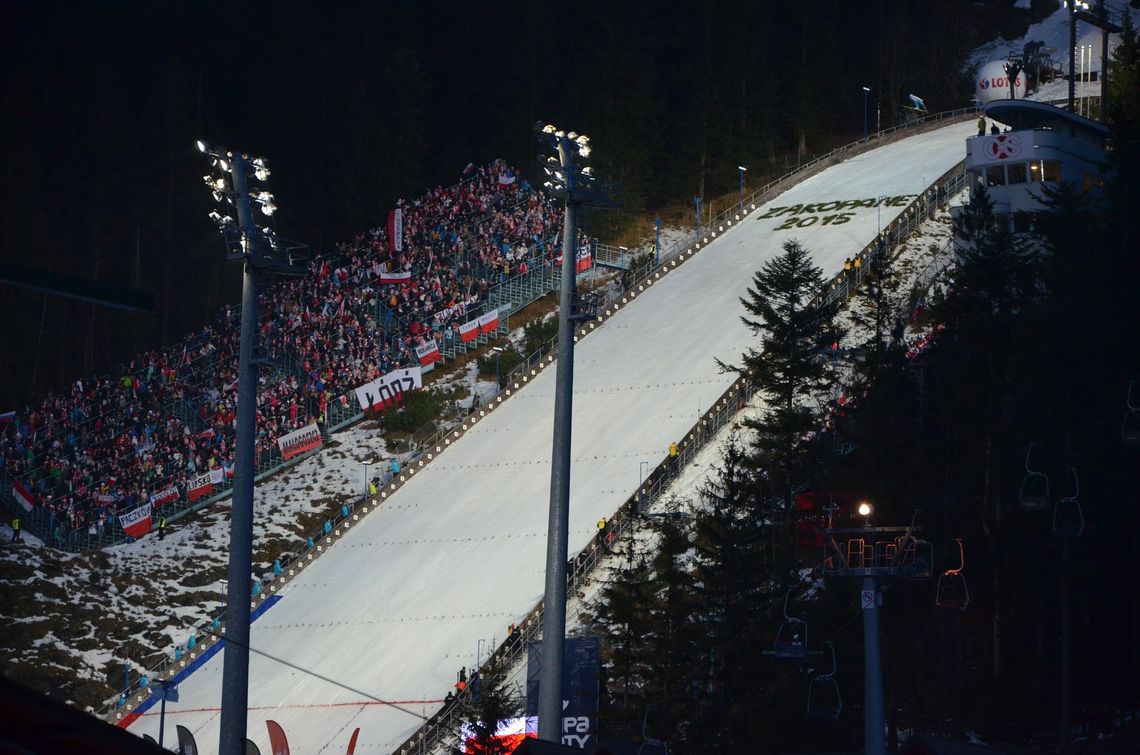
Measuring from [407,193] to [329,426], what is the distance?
71.0 feet

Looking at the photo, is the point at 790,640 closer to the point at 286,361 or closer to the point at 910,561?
the point at 910,561

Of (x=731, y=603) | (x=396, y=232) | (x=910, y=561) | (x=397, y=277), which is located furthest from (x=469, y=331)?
(x=910, y=561)

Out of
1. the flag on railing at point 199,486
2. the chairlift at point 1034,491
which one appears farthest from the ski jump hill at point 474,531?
the chairlift at point 1034,491

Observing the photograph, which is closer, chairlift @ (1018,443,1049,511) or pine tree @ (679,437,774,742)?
chairlift @ (1018,443,1049,511)

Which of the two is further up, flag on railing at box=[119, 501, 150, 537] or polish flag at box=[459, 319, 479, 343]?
polish flag at box=[459, 319, 479, 343]

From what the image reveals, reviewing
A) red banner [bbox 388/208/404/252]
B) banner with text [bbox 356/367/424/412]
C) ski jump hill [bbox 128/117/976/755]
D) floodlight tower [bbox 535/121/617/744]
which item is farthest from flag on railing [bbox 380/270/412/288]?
floodlight tower [bbox 535/121/617/744]

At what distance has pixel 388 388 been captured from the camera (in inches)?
1881

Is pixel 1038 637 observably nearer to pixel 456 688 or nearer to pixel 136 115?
pixel 456 688

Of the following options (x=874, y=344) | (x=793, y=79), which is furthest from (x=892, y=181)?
(x=874, y=344)

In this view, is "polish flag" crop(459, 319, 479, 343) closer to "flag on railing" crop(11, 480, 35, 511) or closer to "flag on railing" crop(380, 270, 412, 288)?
"flag on railing" crop(380, 270, 412, 288)

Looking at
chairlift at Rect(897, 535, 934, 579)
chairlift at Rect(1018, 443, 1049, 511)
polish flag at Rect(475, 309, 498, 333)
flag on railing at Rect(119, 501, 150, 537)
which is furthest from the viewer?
polish flag at Rect(475, 309, 498, 333)

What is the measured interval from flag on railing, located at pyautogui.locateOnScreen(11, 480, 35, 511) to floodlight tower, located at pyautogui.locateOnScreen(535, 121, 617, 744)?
99.2 feet

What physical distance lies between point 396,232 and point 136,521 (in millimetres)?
16697

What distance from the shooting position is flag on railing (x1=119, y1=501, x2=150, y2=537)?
42.2 m
